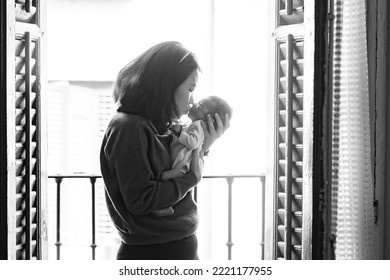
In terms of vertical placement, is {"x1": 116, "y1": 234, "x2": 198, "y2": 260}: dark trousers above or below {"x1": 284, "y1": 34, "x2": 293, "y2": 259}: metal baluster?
below

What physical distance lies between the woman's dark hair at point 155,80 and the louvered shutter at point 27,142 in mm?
596

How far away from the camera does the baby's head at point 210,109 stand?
2219 millimetres

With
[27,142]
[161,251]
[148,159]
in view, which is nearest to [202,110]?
[148,159]

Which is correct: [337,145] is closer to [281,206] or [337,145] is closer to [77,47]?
[281,206]

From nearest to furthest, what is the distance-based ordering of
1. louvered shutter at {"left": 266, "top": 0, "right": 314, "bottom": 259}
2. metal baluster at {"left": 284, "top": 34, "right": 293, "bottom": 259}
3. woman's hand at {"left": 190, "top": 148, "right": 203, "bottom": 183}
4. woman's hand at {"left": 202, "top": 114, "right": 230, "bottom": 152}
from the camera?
1. woman's hand at {"left": 190, "top": 148, "right": 203, "bottom": 183}
2. woman's hand at {"left": 202, "top": 114, "right": 230, "bottom": 152}
3. louvered shutter at {"left": 266, "top": 0, "right": 314, "bottom": 259}
4. metal baluster at {"left": 284, "top": 34, "right": 293, "bottom": 259}

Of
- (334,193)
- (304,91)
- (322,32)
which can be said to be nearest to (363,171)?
(334,193)

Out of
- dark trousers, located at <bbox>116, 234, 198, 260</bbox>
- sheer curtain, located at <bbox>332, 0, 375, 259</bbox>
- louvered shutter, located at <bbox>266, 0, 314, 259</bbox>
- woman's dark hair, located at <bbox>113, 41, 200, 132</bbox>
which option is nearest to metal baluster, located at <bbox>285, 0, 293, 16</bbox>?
louvered shutter, located at <bbox>266, 0, 314, 259</bbox>

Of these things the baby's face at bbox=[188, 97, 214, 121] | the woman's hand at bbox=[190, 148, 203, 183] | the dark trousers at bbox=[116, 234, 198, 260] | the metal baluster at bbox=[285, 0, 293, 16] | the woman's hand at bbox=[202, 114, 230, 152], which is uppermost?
the metal baluster at bbox=[285, 0, 293, 16]

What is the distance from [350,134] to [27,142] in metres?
1.27

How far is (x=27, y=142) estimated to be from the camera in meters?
2.54

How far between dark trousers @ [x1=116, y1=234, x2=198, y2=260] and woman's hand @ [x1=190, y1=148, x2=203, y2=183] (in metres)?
0.20

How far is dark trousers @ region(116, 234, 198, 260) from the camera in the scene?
6.43ft

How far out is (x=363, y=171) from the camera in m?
2.28

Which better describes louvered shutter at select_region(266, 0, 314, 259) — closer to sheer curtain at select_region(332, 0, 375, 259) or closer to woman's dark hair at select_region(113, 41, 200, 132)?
sheer curtain at select_region(332, 0, 375, 259)
